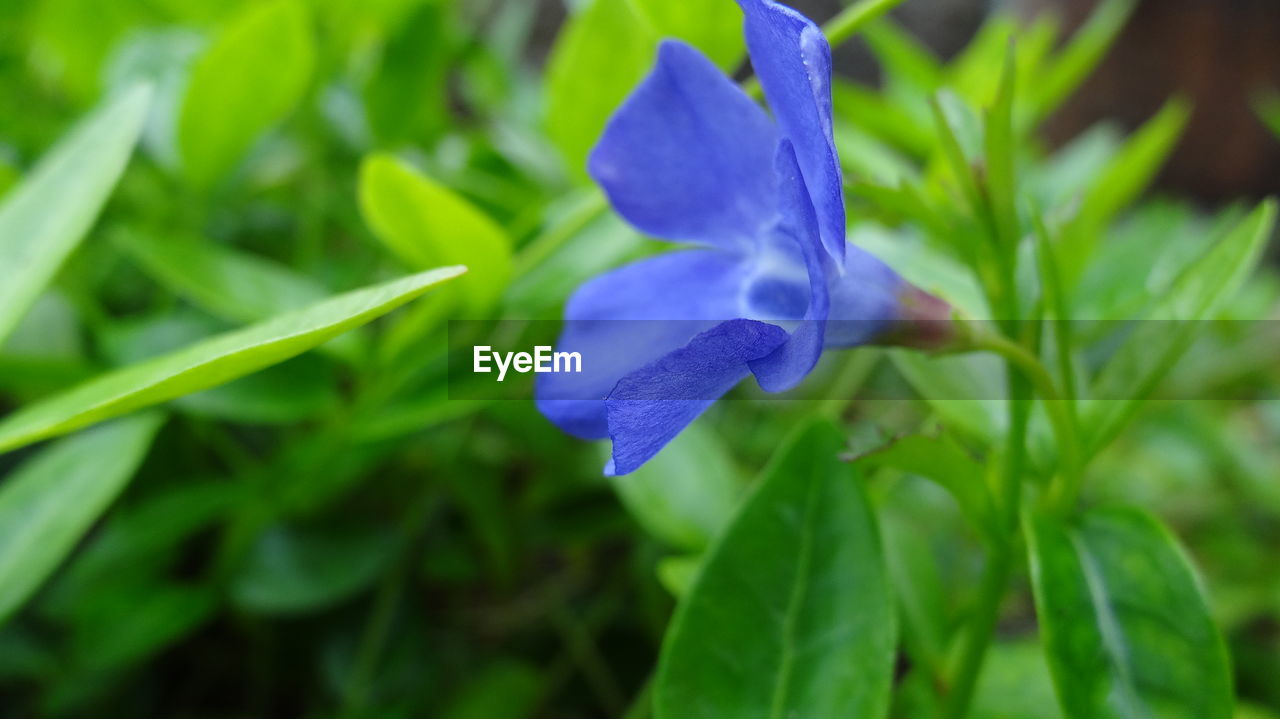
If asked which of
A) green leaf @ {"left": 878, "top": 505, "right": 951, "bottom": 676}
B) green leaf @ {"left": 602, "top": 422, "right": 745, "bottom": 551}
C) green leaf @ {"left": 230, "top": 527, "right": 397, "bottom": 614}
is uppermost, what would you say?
green leaf @ {"left": 602, "top": 422, "right": 745, "bottom": 551}

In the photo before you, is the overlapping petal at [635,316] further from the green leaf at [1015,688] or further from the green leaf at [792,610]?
the green leaf at [1015,688]

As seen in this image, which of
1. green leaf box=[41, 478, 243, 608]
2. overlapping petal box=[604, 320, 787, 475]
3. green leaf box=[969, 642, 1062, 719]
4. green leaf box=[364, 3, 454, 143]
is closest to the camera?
overlapping petal box=[604, 320, 787, 475]

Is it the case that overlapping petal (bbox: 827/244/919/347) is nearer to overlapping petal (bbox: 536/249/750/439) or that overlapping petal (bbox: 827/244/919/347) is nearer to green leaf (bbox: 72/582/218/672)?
overlapping petal (bbox: 536/249/750/439)

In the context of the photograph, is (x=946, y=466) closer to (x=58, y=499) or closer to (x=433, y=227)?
(x=433, y=227)

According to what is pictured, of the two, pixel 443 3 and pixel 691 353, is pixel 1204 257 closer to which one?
pixel 691 353

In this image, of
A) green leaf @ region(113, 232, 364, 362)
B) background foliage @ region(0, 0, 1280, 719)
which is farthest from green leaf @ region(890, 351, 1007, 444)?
green leaf @ region(113, 232, 364, 362)

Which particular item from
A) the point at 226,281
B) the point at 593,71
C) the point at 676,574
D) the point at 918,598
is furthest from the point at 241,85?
the point at 918,598

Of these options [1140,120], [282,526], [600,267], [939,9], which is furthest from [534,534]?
[939,9]
